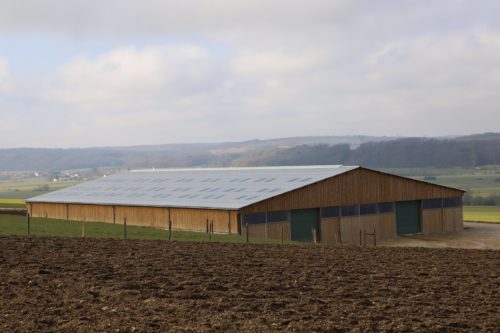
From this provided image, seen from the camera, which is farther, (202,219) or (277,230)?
(202,219)

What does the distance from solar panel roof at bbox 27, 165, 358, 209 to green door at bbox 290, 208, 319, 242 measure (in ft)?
5.88

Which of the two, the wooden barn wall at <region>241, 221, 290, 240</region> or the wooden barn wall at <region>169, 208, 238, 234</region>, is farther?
the wooden barn wall at <region>169, 208, 238, 234</region>

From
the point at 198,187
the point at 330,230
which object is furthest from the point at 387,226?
the point at 198,187

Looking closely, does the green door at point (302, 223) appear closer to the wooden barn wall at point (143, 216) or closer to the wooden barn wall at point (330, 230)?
the wooden barn wall at point (330, 230)

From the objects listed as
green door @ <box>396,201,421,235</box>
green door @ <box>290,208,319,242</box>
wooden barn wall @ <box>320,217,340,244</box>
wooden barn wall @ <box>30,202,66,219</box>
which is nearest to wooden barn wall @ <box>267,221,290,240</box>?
green door @ <box>290,208,319,242</box>

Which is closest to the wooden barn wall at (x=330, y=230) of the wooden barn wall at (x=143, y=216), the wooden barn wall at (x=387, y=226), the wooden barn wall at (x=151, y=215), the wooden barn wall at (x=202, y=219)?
the wooden barn wall at (x=387, y=226)

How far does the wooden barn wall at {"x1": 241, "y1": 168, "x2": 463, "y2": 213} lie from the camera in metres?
46.1

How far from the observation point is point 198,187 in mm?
55656

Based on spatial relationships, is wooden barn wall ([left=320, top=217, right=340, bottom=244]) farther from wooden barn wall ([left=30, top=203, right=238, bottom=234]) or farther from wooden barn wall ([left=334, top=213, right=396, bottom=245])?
wooden barn wall ([left=30, top=203, right=238, bottom=234])

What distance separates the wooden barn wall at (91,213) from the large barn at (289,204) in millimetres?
80

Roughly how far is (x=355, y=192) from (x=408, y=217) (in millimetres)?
6000

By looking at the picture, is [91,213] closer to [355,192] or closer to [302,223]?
[302,223]

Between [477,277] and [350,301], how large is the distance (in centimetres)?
586

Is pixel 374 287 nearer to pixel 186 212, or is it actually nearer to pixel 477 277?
pixel 477 277
